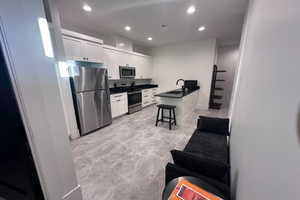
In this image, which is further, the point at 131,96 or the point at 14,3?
the point at 131,96

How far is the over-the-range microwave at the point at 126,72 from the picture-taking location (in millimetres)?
4391

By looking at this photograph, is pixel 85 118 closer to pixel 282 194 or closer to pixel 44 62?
pixel 44 62

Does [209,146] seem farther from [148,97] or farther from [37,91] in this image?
[148,97]

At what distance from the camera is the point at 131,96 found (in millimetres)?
4484

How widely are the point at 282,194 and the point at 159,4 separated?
10.1 feet

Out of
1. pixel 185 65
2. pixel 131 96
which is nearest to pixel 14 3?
pixel 131 96

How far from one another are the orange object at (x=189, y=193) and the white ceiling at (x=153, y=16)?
2.99m

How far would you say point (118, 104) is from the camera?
4.02m

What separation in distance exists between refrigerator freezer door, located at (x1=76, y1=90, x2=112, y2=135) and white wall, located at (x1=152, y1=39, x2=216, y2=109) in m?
3.47

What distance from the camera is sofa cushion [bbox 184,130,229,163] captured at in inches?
60.3

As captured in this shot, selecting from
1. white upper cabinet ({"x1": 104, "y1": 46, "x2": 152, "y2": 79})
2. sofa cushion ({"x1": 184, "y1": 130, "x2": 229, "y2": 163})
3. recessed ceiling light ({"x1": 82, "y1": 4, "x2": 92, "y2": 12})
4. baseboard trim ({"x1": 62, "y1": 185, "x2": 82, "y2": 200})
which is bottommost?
baseboard trim ({"x1": 62, "y1": 185, "x2": 82, "y2": 200})

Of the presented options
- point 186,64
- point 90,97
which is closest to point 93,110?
point 90,97

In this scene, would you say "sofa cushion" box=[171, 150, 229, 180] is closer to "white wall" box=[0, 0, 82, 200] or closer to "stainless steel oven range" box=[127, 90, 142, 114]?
"white wall" box=[0, 0, 82, 200]

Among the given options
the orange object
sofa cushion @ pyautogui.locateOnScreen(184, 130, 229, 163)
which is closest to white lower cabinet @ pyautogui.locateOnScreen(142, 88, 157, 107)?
sofa cushion @ pyautogui.locateOnScreen(184, 130, 229, 163)
